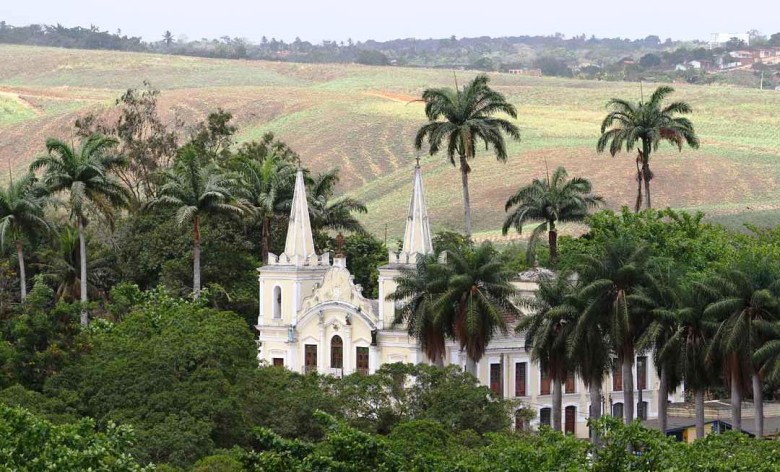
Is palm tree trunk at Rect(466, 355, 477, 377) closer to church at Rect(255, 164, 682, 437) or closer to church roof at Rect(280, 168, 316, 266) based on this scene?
church at Rect(255, 164, 682, 437)

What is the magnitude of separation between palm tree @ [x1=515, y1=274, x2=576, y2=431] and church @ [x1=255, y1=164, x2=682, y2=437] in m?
8.06

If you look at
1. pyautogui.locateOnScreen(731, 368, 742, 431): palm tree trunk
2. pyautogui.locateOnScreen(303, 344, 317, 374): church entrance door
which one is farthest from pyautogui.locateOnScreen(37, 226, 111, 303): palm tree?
pyautogui.locateOnScreen(731, 368, 742, 431): palm tree trunk

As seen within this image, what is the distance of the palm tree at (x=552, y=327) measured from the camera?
74375mm

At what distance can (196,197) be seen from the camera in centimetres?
9725

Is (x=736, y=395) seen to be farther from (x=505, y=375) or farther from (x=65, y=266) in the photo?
(x=65, y=266)

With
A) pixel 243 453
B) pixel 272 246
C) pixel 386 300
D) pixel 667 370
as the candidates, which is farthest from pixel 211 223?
pixel 243 453

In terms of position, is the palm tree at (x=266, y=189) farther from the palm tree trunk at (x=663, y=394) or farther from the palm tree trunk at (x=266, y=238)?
the palm tree trunk at (x=663, y=394)

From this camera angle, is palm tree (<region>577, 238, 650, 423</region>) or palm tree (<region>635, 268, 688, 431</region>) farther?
palm tree (<region>577, 238, 650, 423</region>)

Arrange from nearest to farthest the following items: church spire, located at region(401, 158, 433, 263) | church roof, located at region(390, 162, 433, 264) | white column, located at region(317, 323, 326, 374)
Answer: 1. church roof, located at region(390, 162, 433, 264)
2. church spire, located at region(401, 158, 433, 263)
3. white column, located at region(317, 323, 326, 374)

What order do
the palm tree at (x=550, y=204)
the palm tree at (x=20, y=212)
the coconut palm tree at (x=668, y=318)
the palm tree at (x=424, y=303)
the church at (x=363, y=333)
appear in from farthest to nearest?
the palm tree at (x=550, y=204)
the palm tree at (x=20, y=212)
the church at (x=363, y=333)
the palm tree at (x=424, y=303)
the coconut palm tree at (x=668, y=318)

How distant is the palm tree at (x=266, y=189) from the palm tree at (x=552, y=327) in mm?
27562

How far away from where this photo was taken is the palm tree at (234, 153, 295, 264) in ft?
335

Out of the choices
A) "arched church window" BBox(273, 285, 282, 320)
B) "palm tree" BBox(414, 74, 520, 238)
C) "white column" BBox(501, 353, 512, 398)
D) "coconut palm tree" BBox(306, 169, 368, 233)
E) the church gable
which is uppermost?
"palm tree" BBox(414, 74, 520, 238)

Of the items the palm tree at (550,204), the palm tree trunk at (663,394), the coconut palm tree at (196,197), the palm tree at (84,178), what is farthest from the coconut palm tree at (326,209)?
the palm tree trunk at (663,394)
